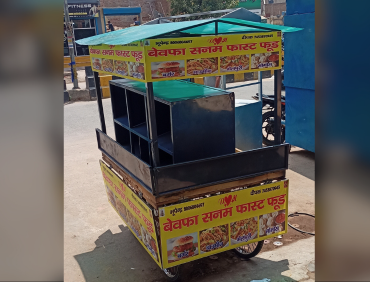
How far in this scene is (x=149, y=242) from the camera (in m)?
3.76

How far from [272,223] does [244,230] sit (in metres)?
0.35

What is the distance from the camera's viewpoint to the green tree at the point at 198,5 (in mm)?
23922

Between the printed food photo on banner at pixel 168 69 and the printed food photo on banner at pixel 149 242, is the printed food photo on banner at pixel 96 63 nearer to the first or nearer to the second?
the printed food photo on banner at pixel 168 69

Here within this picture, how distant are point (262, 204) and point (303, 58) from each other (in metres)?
3.70

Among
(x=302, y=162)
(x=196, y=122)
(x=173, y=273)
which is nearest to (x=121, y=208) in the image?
(x=173, y=273)

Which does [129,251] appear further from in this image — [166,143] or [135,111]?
[135,111]

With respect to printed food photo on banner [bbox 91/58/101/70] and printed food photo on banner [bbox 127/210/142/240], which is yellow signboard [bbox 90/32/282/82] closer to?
printed food photo on banner [bbox 91/58/101/70]

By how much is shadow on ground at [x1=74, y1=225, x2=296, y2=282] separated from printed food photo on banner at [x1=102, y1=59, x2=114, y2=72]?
2.21m

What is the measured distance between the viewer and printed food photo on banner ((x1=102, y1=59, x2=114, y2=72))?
4.10 meters

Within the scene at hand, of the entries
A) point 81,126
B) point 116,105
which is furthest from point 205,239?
point 81,126

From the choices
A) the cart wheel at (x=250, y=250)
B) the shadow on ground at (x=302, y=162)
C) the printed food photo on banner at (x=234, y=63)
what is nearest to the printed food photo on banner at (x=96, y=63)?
the printed food photo on banner at (x=234, y=63)

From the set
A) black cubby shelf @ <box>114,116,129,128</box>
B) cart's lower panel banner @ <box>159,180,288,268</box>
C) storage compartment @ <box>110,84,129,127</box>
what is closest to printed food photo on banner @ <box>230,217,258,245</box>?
cart's lower panel banner @ <box>159,180,288,268</box>

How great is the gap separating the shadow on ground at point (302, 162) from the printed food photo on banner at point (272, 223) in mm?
2656

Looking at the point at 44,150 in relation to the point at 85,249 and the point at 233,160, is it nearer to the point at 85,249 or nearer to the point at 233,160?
the point at 233,160
